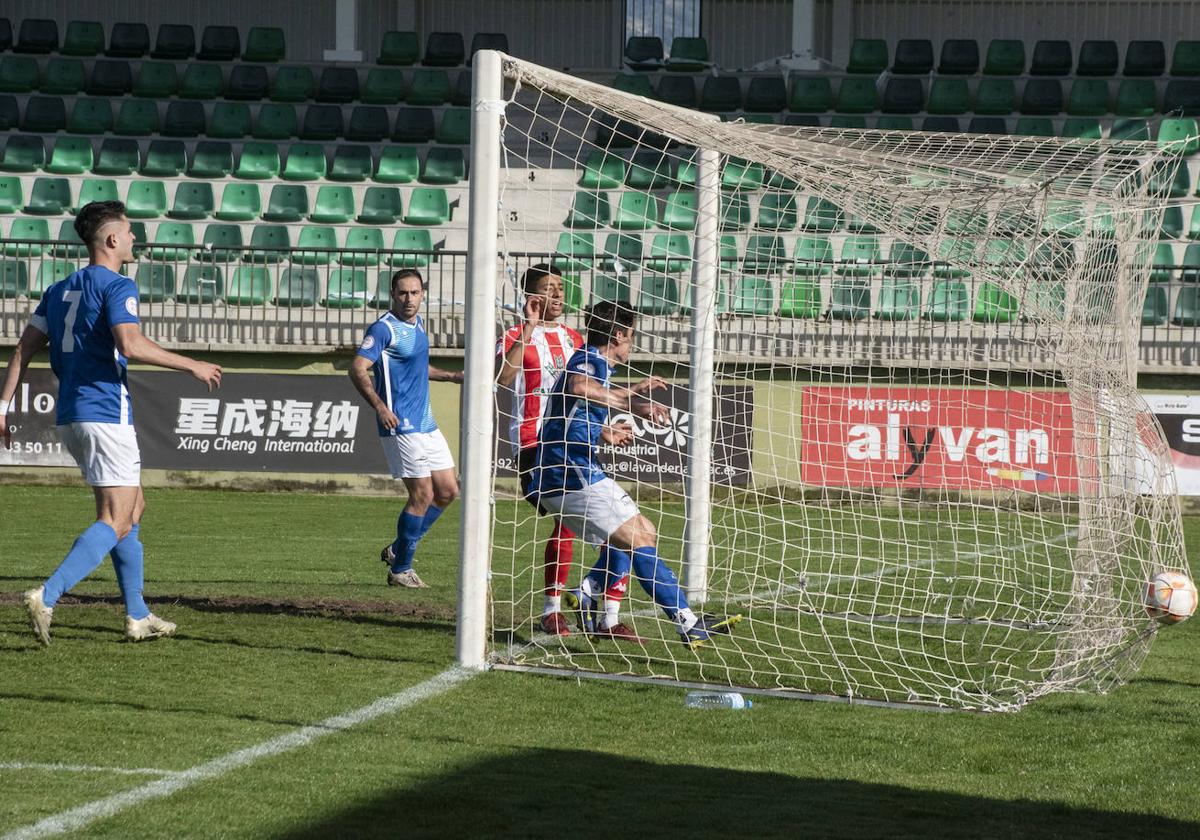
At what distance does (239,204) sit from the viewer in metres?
21.1

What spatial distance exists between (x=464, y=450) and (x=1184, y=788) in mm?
3276

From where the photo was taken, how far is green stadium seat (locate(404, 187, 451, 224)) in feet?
67.8

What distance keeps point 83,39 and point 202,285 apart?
9.18m

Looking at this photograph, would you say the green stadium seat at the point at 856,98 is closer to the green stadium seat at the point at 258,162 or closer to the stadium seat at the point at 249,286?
the green stadium seat at the point at 258,162

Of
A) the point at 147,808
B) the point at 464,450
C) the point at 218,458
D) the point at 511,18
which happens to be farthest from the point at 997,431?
the point at 511,18

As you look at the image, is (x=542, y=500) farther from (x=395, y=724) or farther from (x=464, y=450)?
(x=395, y=724)

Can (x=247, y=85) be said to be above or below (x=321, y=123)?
above

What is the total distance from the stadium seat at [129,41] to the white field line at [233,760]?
2055 centimetres

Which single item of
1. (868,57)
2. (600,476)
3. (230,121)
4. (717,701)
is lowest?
(717,701)

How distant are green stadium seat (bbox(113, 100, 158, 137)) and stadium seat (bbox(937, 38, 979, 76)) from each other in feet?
40.8

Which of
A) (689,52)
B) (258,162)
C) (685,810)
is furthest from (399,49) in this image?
(685,810)

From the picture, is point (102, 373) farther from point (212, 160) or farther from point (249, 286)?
point (212, 160)

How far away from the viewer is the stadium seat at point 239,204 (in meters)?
21.0

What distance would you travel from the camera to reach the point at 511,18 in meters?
27.0
